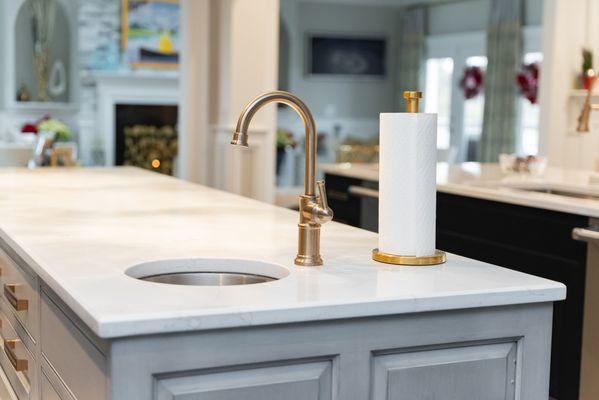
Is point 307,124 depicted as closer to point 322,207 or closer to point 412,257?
point 322,207

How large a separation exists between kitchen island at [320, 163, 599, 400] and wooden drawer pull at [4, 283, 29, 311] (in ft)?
5.97

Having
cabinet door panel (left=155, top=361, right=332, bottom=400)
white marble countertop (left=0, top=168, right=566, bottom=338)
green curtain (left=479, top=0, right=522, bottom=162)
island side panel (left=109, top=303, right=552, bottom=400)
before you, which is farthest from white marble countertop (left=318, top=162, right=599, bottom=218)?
green curtain (left=479, top=0, right=522, bottom=162)

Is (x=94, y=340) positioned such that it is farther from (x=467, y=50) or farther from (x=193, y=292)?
(x=467, y=50)

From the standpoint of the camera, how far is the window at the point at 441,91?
1192cm

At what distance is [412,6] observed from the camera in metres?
12.5

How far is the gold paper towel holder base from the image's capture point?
6.16ft

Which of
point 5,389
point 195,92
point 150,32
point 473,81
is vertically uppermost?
point 150,32

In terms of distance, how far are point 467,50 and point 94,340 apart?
10536mm

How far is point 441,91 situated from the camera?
39.7ft

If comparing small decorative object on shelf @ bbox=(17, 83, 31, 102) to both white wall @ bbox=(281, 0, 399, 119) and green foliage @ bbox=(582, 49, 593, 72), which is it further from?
green foliage @ bbox=(582, 49, 593, 72)

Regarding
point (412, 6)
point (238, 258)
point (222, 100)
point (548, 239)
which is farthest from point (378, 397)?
point (412, 6)

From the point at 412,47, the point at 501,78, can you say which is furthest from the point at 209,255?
the point at 412,47

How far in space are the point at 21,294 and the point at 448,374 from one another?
1067mm

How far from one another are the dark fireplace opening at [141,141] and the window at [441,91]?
140 inches
